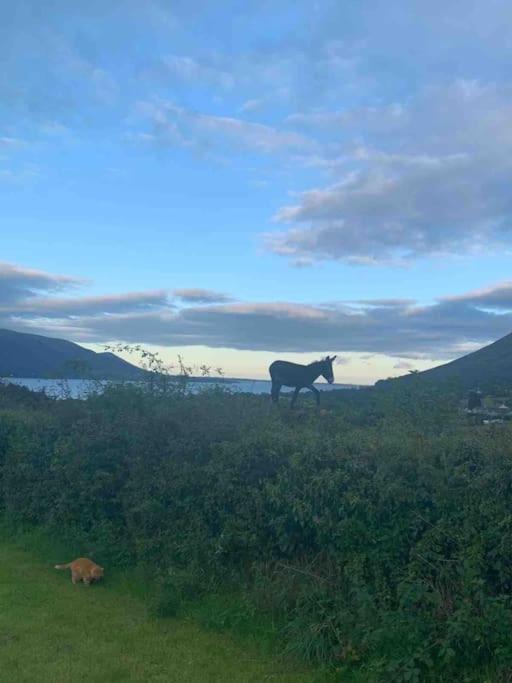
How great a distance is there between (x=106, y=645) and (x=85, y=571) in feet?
6.11

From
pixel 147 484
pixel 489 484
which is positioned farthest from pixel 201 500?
pixel 489 484

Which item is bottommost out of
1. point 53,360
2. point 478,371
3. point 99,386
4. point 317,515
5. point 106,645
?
point 106,645

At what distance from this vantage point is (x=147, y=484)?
8547mm

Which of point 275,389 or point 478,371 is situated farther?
point 275,389

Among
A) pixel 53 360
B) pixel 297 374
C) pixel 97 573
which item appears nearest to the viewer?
pixel 97 573

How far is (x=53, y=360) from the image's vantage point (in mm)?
18156

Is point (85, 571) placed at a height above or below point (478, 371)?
below

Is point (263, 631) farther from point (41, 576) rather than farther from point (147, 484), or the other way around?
point (41, 576)

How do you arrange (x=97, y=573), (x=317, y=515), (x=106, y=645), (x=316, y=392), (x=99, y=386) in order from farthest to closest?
1. (x=316, y=392)
2. (x=99, y=386)
3. (x=97, y=573)
4. (x=317, y=515)
5. (x=106, y=645)

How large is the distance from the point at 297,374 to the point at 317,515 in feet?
19.2

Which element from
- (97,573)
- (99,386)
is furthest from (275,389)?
(97,573)

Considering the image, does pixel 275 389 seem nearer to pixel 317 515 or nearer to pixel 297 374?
pixel 297 374

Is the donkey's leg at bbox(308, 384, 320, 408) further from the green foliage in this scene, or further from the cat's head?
the cat's head

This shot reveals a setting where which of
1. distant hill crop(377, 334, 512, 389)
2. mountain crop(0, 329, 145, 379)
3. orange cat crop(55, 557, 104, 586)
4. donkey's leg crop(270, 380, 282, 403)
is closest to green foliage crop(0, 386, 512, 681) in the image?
orange cat crop(55, 557, 104, 586)
